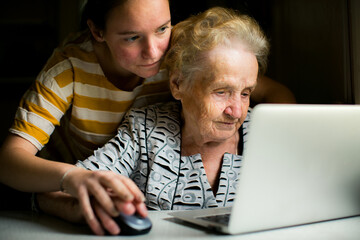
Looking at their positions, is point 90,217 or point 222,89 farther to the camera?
point 222,89

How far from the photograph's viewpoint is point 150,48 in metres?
1.30

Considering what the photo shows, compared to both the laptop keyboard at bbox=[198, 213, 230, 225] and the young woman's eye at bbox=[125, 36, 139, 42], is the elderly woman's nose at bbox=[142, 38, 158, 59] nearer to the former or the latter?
the young woman's eye at bbox=[125, 36, 139, 42]

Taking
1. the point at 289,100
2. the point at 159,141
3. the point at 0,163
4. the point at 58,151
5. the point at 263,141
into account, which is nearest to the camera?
the point at 263,141

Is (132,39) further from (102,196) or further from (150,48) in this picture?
(102,196)

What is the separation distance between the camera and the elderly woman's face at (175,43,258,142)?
4.10 ft

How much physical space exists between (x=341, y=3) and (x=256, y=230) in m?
0.84

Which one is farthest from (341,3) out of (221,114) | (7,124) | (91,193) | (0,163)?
(7,124)

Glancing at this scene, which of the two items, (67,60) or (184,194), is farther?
(67,60)

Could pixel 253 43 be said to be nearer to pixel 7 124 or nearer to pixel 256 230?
pixel 256 230

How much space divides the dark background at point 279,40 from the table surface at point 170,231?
0.55 meters

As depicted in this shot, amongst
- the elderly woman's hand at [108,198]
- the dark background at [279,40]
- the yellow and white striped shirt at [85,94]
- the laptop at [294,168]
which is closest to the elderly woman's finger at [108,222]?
the elderly woman's hand at [108,198]

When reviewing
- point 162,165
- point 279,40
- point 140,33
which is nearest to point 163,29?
point 140,33

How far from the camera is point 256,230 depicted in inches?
35.3

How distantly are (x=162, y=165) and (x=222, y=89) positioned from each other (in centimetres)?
29
